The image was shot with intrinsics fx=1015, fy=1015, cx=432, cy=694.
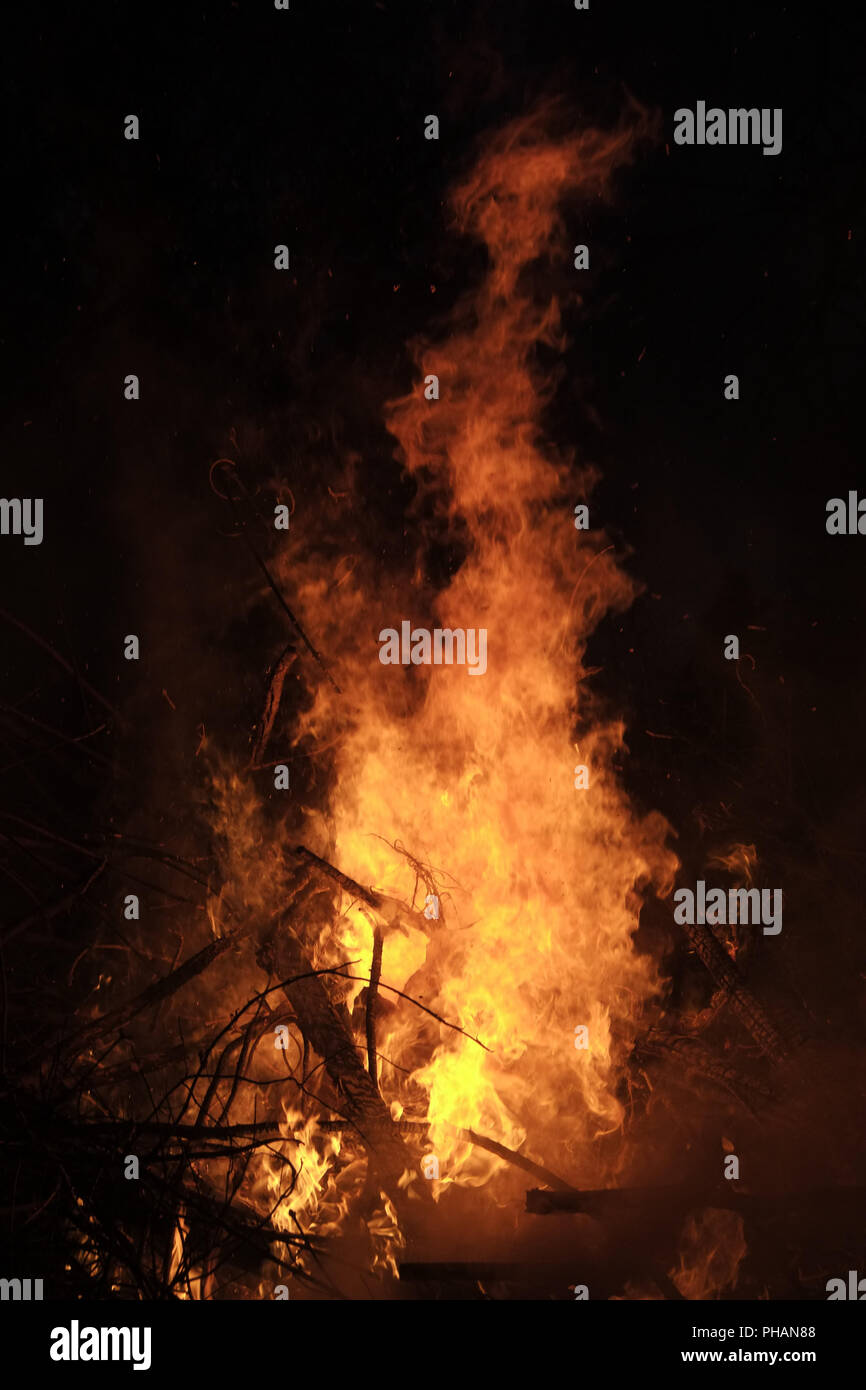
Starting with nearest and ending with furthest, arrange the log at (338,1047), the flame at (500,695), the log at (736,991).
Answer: the log at (338,1047), the log at (736,991), the flame at (500,695)

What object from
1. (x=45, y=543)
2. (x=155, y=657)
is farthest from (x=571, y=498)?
(x=45, y=543)

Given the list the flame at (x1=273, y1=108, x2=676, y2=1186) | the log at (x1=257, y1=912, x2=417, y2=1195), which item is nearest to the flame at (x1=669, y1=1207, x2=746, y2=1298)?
the flame at (x1=273, y1=108, x2=676, y2=1186)

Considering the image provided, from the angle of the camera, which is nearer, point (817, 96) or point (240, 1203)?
point (240, 1203)

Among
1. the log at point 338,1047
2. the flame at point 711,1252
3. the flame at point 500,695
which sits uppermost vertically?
the flame at point 500,695

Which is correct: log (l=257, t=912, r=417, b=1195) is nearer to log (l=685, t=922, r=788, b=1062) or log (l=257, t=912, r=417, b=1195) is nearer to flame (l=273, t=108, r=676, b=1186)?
flame (l=273, t=108, r=676, b=1186)

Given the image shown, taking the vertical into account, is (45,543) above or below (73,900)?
above

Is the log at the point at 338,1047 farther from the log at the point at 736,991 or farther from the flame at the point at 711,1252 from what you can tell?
the log at the point at 736,991

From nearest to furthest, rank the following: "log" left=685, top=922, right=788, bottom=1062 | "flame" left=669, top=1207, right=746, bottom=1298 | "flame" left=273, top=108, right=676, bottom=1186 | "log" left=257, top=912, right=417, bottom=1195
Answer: "flame" left=669, top=1207, right=746, bottom=1298, "log" left=257, top=912, right=417, bottom=1195, "log" left=685, top=922, right=788, bottom=1062, "flame" left=273, top=108, right=676, bottom=1186

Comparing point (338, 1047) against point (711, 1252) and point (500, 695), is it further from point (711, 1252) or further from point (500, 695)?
point (500, 695)

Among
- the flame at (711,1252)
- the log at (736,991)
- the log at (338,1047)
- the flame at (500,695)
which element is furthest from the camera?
the flame at (500,695)

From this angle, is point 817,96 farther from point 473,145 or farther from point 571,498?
point 571,498

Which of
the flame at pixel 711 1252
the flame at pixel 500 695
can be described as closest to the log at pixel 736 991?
the flame at pixel 500 695

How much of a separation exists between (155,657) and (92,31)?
13.6 feet

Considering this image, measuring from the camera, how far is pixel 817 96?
21.7ft
